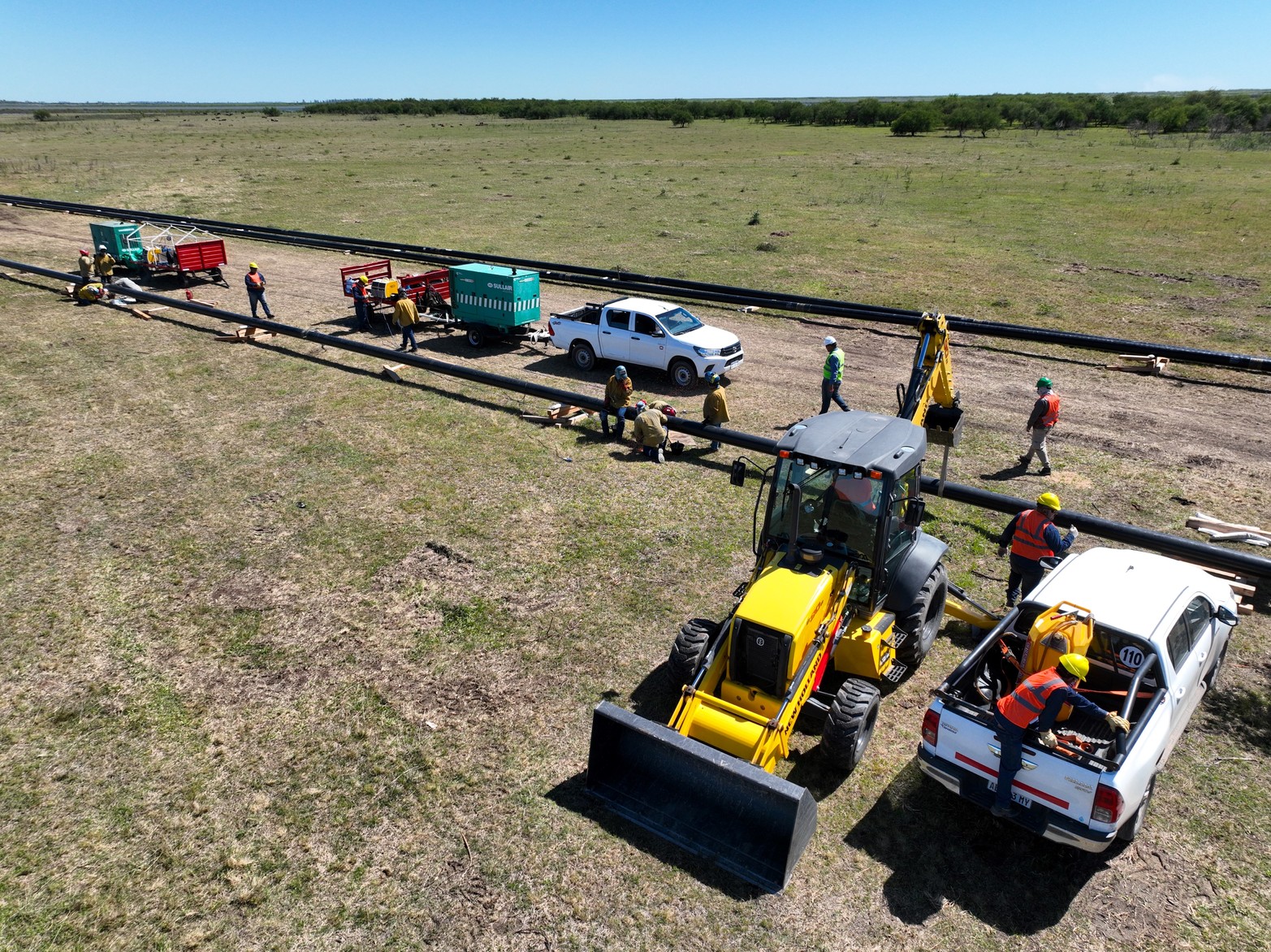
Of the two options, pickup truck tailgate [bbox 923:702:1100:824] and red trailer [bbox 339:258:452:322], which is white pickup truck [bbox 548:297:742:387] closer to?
red trailer [bbox 339:258:452:322]

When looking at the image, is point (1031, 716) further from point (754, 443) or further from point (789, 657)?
point (754, 443)

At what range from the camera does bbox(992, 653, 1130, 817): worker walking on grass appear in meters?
6.23

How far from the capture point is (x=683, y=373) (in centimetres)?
1830

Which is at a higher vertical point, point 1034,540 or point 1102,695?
point 1034,540

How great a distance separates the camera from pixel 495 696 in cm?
887

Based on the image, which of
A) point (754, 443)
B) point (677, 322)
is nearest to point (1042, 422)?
point (754, 443)

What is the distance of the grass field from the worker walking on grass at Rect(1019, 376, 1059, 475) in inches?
30.5

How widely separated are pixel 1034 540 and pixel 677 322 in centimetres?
1115

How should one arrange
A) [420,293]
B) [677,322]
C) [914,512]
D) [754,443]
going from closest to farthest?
1. [914,512]
2. [754,443]
3. [677,322]
4. [420,293]

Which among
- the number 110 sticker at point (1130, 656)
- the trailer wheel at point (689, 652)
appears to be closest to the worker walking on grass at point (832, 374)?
the trailer wheel at point (689, 652)

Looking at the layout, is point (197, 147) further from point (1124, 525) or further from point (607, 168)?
point (1124, 525)

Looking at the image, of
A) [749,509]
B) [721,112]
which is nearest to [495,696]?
[749,509]

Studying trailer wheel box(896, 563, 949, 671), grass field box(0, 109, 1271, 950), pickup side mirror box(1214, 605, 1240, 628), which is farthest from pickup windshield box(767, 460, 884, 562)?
pickup side mirror box(1214, 605, 1240, 628)

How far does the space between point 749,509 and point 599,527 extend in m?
2.56
